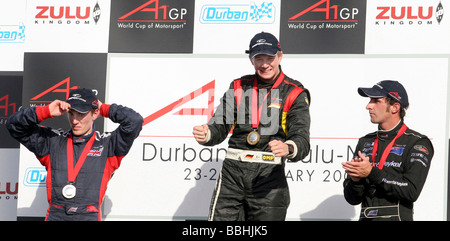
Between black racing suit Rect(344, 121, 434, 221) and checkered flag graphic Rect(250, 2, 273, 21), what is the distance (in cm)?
189

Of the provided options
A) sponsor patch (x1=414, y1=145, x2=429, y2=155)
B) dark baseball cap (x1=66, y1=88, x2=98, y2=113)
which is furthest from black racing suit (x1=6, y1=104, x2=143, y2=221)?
sponsor patch (x1=414, y1=145, x2=429, y2=155)

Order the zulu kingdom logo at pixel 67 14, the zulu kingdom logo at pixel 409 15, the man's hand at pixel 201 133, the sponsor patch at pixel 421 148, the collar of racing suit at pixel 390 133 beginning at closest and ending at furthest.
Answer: the man's hand at pixel 201 133 < the sponsor patch at pixel 421 148 < the collar of racing suit at pixel 390 133 < the zulu kingdom logo at pixel 409 15 < the zulu kingdom logo at pixel 67 14

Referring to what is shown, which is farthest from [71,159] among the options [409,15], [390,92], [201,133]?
[409,15]

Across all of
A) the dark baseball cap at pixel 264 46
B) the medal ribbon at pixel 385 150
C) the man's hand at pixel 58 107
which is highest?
the dark baseball cap at pixel 264 46

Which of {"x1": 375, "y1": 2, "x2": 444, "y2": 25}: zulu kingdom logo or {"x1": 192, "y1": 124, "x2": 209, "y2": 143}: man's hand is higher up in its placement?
{"x1": 375, "y1": 2, "x2": 444, "y2": 25}: zulu kingdom logo

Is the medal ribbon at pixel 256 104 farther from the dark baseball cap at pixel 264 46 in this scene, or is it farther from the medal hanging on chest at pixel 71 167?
the medal hanging on chest at pixel 71 167

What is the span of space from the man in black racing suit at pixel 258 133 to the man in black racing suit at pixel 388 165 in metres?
0.46

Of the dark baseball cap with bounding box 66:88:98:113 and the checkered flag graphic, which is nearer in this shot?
the dark baseball cap with bounding box 66:88:98:113

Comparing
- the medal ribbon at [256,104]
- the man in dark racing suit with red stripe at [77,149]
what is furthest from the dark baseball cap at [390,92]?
the man in dark racing suit with red stripe at [77,149]

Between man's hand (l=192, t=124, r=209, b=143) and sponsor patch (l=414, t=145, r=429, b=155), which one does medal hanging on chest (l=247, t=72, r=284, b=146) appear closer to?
man's hand (l=192, t=124, r=209, b=143)

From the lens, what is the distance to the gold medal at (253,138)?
436 cm

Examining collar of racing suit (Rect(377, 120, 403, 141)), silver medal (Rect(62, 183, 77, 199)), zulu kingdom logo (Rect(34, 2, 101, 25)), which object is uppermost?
zulu kingdom logo (Rect(34, 2, 101, 25))

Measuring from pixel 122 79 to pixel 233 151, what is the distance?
6.96 feet

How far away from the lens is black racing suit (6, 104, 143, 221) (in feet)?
15.8
